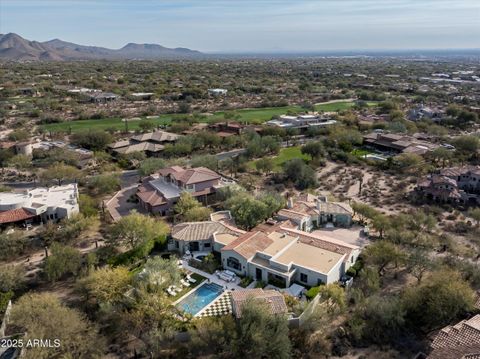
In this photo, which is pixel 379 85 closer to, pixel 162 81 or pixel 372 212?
pixel 162 81

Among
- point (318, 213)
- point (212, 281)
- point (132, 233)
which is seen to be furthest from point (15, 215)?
point (318, 213)

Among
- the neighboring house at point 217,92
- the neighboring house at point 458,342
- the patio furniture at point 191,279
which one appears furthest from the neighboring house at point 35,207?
the neighboring house at point 217,92

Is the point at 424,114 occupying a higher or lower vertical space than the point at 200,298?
higher

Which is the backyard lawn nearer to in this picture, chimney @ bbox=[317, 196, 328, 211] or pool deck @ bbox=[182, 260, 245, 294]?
chimney @ bbox=[317, 196, 328, 211]

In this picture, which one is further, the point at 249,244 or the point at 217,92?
the point at 217,92

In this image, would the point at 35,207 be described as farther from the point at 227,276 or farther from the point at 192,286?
the point at 227,276

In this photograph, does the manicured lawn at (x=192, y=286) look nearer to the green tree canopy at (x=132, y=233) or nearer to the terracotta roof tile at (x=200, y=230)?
the terracotta roof tile at (x=200, y=230)

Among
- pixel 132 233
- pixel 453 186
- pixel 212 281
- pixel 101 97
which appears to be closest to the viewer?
pixel 212 281
